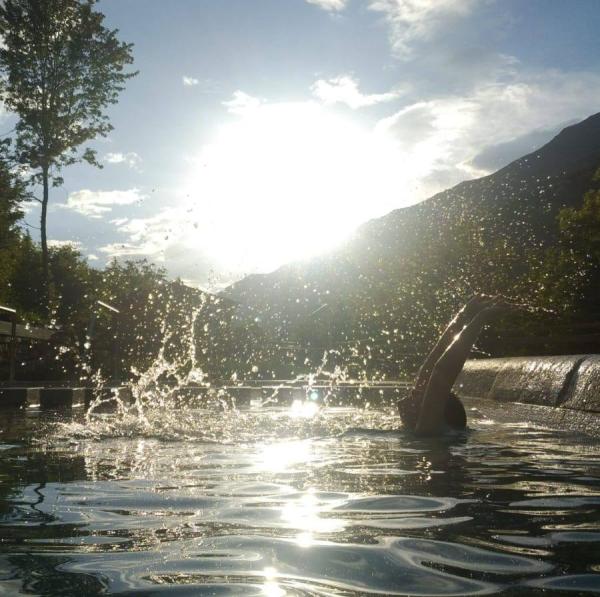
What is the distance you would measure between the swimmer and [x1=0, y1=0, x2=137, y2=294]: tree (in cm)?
2085

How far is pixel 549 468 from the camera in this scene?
4398 millimetres

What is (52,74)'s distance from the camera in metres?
26.5

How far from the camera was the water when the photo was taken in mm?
1954

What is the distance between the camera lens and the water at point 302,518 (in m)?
1.95

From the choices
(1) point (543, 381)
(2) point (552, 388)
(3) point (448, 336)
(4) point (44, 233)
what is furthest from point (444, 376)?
(4) point (44, 233)

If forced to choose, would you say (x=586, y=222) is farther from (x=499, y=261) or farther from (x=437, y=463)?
(x=437, y=463)

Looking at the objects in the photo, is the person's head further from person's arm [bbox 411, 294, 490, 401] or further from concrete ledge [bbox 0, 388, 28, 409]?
concrete ledge [bbox 0, 388, 28, 409]

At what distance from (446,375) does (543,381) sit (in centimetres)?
195

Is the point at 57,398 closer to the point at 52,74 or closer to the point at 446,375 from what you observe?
the point at 446,375

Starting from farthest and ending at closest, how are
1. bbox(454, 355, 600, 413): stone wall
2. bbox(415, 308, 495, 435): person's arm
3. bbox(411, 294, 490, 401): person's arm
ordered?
bbox(411, 294, 490, 401): person's arm, bbox(454, 355, 600, 413): stone wall, bbox(415, 308, 495, 435): person's arm

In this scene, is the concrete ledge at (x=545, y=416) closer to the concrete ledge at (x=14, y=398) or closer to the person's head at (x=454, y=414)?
the person's head at (x=454, y=414)

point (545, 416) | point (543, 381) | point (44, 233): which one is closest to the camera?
point (545, 416)

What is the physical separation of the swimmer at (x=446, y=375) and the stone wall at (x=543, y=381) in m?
1.00

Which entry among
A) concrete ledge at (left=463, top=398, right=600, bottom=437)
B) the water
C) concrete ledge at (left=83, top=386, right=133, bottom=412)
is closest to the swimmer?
the water
